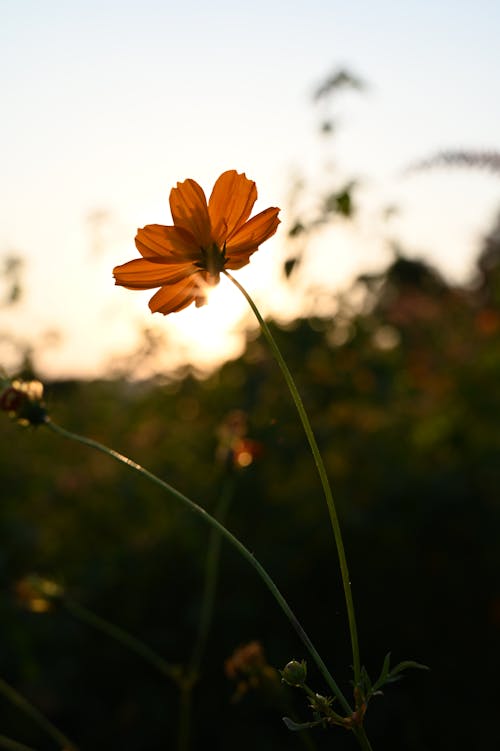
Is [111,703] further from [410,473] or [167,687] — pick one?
[410,473]

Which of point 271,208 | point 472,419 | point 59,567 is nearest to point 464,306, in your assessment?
point 472,419

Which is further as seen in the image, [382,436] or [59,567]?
[382,436]

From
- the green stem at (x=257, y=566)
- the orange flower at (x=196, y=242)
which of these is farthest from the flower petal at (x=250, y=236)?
the green stem at (x=257, y=566)

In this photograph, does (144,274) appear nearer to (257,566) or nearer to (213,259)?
(213,259)

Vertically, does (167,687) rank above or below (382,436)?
below

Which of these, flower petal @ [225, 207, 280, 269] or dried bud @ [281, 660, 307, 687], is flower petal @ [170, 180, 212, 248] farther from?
dried bud @ [281, 660, 307, 687]

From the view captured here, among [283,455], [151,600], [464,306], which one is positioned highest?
[464,306]
